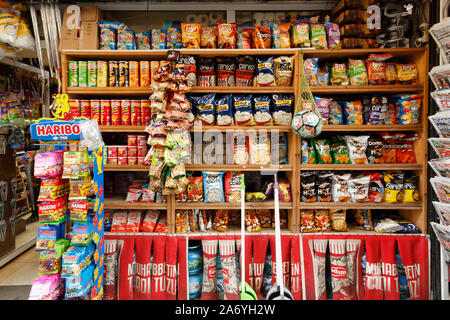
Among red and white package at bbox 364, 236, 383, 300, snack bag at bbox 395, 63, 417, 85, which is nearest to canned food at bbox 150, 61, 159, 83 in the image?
snack bag at bbox 395, 63, 417, 85

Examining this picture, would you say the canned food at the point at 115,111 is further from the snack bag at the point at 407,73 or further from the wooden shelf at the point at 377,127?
the snack bag at the point at 407,73

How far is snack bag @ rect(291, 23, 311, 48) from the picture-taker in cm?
287

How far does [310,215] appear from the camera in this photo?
294 cm

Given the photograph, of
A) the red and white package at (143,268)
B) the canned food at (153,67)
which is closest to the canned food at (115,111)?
the canned food at (153,67)

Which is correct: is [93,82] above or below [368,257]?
above

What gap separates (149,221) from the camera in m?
2.99

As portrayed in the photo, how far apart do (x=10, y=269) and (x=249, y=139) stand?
3.30 metres

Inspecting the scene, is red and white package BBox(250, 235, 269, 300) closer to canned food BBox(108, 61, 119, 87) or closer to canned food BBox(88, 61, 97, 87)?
canned food BBox(108, 61, 119, 87)

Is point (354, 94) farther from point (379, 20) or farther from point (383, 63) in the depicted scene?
point (379, 20)

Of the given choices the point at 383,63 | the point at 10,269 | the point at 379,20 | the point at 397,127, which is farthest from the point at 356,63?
the point at 10,269

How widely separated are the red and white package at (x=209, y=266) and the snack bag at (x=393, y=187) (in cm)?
182

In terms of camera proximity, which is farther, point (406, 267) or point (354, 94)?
point (354, 94)

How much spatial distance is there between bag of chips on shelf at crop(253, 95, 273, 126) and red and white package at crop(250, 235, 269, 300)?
1173mm

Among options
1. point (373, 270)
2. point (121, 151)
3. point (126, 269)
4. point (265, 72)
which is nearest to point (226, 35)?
point (265, 72)
